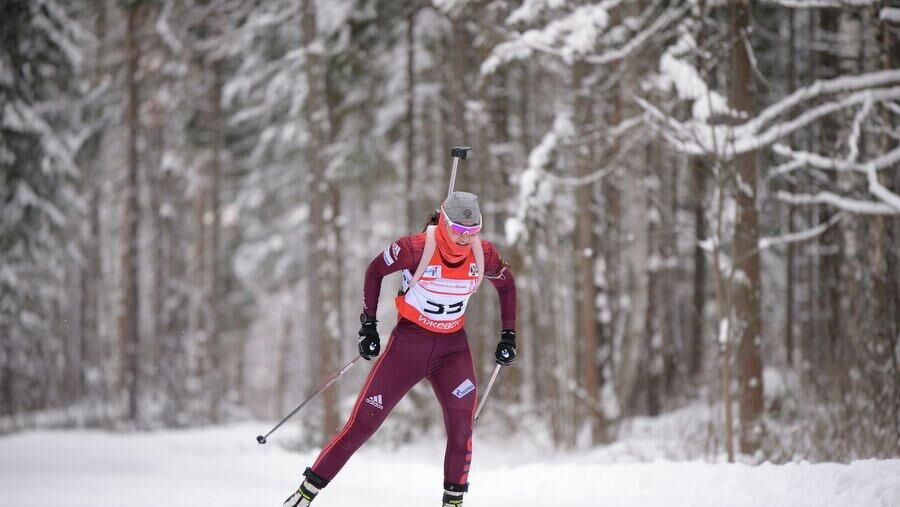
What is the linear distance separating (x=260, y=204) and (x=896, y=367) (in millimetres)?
16687

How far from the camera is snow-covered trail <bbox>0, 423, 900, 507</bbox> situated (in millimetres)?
5598

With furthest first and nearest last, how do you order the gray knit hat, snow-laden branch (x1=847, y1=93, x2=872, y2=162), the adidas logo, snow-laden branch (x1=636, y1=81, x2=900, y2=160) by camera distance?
1. snow-laden branch (x1=847, y1=93, x2=872, y2=162)
2. snow-laden branch (x1=636, y1=81, x2=900, y2=160)
3. the adidas logo
4. the gray knit hat

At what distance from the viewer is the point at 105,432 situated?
653 inches

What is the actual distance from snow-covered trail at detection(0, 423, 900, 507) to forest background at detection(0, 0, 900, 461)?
1352mm

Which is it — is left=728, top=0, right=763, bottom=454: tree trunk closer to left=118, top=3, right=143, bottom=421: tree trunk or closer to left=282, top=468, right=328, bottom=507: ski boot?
left=282, top=468, right=328, bottom=507: ski boot

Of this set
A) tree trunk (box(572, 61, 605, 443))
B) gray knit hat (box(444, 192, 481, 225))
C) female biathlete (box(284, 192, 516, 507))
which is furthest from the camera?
tree trunk (box(572, 61, 605, 443))

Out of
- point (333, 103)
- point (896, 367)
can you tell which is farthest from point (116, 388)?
point (896, 367)

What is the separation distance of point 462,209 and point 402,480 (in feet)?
13.7

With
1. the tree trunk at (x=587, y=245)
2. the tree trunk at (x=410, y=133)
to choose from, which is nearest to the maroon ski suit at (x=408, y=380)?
the tree trunk at (x=587, y=245)

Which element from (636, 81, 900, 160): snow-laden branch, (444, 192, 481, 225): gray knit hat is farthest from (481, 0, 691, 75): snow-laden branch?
(444, 192, 481, 225): gray knit hat

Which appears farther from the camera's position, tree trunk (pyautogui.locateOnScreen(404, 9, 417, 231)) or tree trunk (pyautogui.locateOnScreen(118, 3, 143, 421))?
tree trunk (pyautogui.locateOnScreen(118, 3, 143, 421))

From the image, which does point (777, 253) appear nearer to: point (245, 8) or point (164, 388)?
point (245, 8)

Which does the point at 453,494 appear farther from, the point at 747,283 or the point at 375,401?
the point at 747,283

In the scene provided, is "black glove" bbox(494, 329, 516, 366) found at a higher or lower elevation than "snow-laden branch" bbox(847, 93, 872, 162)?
lower
